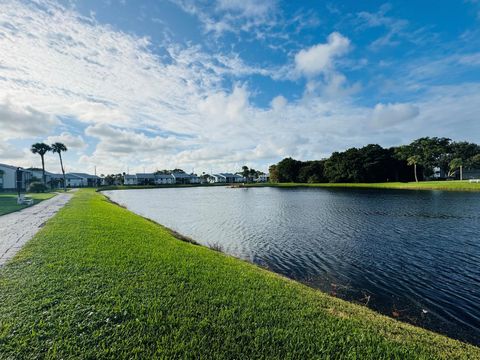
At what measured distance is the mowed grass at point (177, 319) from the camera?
155 inches

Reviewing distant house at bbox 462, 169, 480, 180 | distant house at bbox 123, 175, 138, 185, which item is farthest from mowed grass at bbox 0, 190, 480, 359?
distant house at bbox 123, 175, 138, 185

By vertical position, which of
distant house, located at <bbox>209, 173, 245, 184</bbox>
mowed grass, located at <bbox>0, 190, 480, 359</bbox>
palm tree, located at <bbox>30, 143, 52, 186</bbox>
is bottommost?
mowed grass, located at <bbox>0, 190, 480, 359</bbox>

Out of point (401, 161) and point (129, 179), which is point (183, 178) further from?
point (401, 161)

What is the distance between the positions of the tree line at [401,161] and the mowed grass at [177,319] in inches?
3544

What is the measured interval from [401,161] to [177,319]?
104 metres

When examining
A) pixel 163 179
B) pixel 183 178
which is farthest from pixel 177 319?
pixel 183 178

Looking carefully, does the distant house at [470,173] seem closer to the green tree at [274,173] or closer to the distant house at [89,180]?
the green tree at [274,173]

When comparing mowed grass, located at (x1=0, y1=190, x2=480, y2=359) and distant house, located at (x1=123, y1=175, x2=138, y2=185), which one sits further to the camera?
distant house, located at (x1=123, y1=175, x2=138, y2=185)

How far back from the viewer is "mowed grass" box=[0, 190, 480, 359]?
394 cm

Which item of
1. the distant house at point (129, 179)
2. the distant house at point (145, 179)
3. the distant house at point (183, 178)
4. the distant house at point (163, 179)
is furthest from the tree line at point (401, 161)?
the distant house at point (129, 179)

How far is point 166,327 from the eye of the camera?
14.5 feet

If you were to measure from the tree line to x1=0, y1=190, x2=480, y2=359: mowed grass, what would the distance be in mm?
90025

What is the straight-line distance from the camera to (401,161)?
88.9 meters

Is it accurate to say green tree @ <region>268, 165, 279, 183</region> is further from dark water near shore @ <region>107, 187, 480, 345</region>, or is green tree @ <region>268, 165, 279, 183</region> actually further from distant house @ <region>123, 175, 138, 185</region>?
dark water near shore @ <region>107, 187, 480, 345</region>
